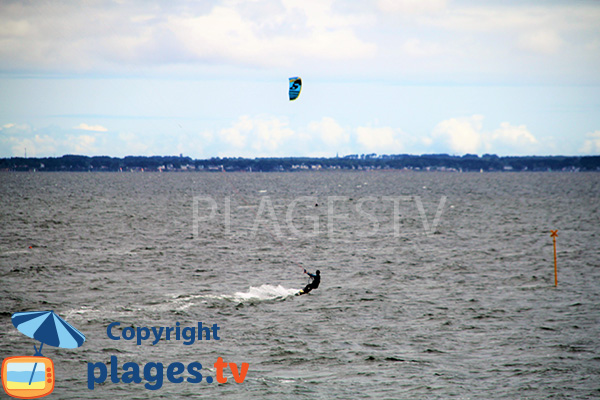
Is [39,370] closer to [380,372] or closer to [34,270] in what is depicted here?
[380,372]

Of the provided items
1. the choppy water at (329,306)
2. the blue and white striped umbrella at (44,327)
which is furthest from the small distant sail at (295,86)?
the blue and white striped umbrella at (44,327)

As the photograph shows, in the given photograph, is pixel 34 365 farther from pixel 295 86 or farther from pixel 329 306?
pixel 295 86

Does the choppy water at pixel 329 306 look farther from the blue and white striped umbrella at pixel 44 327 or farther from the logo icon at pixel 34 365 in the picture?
the blue and white striped umbrella at pixel 44 327

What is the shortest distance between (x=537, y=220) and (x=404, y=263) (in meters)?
44.3

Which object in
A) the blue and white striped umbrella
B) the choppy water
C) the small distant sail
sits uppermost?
the small distant sail

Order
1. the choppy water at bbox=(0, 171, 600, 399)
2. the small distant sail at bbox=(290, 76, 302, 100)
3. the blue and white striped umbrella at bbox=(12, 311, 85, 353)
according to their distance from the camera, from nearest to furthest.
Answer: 1. the blue and white striped umbrella at bbox=(12, 311, 85, 353)
2. the choppy water at bbox=(0, 171, 600, 399)
3. the small distant sail at bbox=(290, 76, 302, 100)

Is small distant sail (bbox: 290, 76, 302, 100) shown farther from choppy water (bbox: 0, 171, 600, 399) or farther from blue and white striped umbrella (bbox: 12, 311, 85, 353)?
blue and white striped umbrella (bbox: 12, 311, 85, 353)

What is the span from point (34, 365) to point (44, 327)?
6.58 feet

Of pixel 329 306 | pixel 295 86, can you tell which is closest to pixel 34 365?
pixel 329 306

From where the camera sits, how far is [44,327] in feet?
69.3

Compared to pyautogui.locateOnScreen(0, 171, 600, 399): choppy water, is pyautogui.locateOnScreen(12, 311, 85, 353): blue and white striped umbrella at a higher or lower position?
higher

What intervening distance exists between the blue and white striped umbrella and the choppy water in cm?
165

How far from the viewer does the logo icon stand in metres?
20.8

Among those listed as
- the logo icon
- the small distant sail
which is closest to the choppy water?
the logo icon
